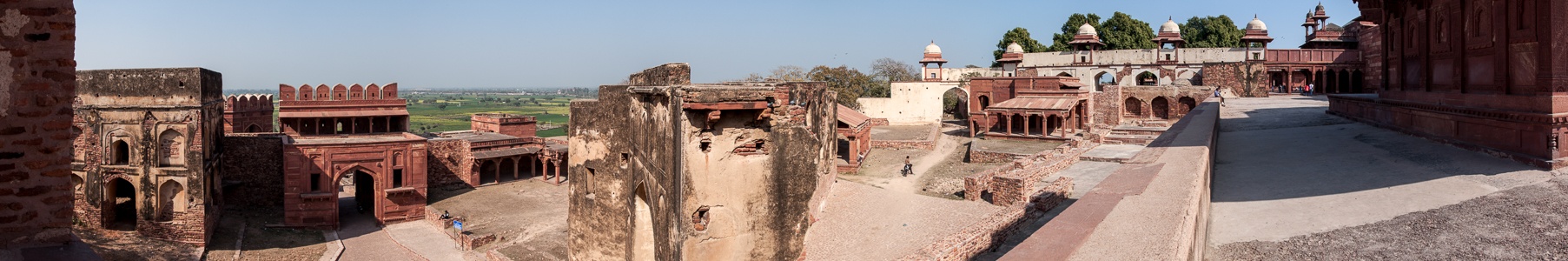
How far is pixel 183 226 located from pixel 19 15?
1510 cm

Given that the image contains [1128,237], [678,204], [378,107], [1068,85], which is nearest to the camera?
[1128,237]

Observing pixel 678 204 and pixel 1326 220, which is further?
pixel 1326 220

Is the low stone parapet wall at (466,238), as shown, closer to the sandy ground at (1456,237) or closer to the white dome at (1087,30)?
the sandy ground at (1456,237)

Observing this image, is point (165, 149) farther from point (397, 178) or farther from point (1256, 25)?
point (1256, 25)

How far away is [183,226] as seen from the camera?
16891 mm

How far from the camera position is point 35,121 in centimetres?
433

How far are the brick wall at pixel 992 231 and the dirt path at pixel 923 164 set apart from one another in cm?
684

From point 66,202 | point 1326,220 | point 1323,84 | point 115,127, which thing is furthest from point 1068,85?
point 66,202

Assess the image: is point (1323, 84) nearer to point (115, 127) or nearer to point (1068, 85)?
point (1068, 85)

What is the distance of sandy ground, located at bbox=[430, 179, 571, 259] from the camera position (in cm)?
1603

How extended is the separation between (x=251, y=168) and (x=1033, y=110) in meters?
22.3

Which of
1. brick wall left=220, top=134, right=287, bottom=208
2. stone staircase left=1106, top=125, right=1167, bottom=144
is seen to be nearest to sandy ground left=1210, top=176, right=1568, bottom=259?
stone staircase left=1106, top=125, right=1167, bottom=144

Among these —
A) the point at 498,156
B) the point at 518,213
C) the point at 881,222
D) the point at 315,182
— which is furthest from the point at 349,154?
the point at 881,222

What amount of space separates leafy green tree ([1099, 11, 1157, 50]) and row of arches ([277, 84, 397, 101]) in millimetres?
40965
